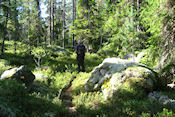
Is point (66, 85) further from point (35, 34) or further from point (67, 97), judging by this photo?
point (35, 34)

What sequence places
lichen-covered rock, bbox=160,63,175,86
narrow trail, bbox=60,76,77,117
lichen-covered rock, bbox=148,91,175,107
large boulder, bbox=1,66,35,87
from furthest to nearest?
large boulder, bbox=1,66,35,87, lichen-covered rock, bbox=160,63,175,86, narrow trail, bbox=60,76,77,117, lichen-covered rock, bbox=148,91,175,107

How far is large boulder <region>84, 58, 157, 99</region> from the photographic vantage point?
18.7ft

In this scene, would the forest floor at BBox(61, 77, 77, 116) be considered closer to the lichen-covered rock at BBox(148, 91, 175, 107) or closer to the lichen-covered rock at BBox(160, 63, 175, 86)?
the lichen-covered rock at BBox(148, 91, 175, 107)

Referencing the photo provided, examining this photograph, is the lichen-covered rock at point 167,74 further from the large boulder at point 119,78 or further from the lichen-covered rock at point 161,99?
the lichen-covered rock at point 161,99

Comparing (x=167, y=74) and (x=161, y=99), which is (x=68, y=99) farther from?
(x=167, y=74)

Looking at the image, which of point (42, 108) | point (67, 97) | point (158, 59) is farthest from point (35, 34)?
point (158, 59)

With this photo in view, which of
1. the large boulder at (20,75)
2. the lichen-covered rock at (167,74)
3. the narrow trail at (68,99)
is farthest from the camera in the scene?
the large boulder at (20,75)

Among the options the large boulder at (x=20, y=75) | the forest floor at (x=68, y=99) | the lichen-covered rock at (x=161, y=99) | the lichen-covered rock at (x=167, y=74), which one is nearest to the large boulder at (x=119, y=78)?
the lichen-covered rock at (x=161, y=99)

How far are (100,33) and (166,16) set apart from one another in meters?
12.8

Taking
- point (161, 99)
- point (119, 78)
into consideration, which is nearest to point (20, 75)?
point (119, 78)

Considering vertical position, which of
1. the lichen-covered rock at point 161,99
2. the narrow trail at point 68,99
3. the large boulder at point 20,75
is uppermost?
the large boulder at point 20,75

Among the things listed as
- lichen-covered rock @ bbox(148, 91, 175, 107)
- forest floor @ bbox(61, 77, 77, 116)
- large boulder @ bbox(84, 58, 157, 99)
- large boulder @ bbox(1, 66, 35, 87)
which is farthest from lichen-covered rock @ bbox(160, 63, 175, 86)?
large boulder @ bbox(1, 66, 35, 87)

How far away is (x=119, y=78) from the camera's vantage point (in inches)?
245

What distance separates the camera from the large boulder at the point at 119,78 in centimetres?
571
